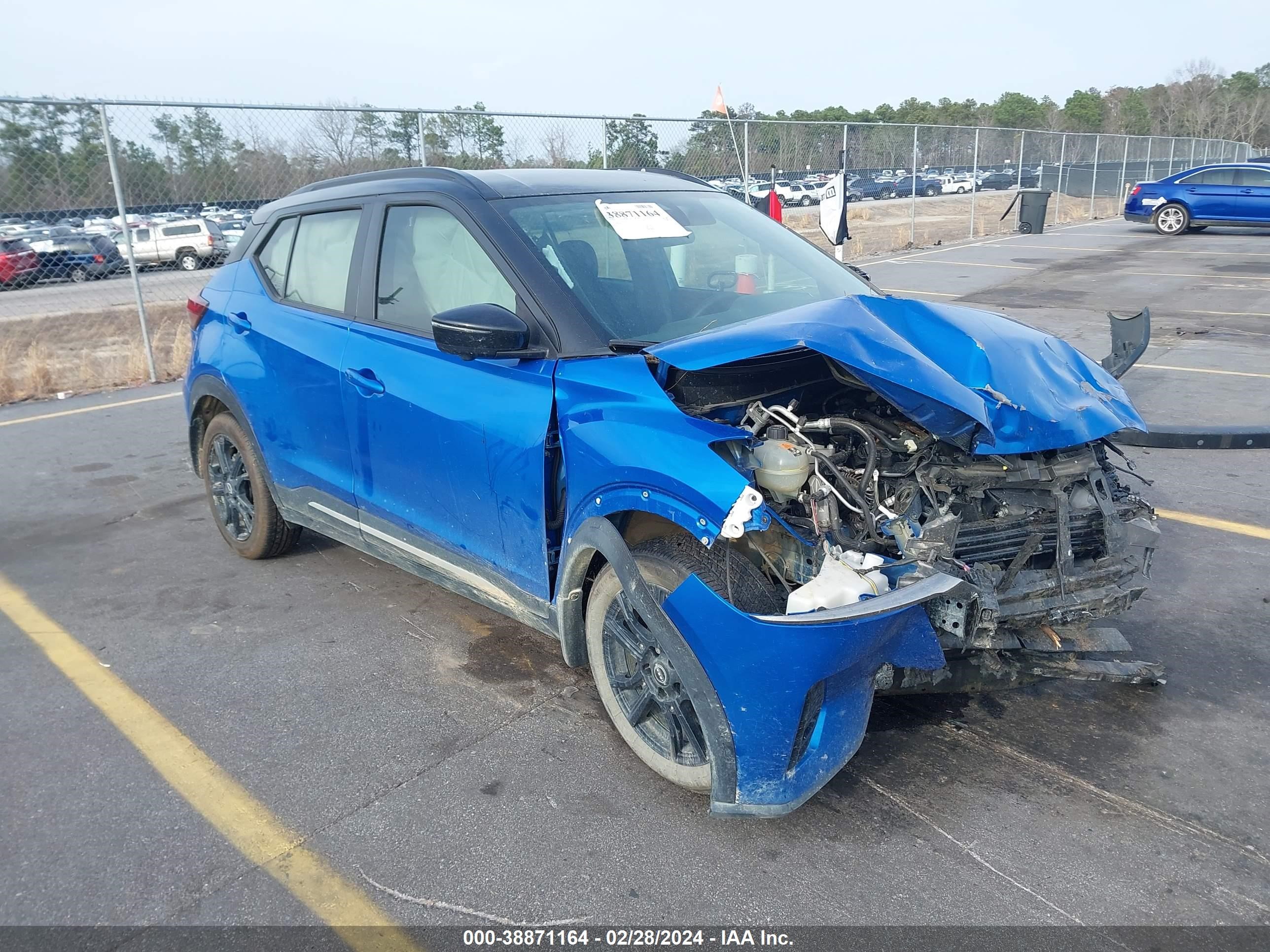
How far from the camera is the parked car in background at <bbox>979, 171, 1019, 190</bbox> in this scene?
27375 mm

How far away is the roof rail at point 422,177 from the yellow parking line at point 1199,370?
7125 millimetres

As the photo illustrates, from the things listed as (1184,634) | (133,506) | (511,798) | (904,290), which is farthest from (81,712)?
(904,290)

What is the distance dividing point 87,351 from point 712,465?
469 inches

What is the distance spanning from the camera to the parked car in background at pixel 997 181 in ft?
89.8

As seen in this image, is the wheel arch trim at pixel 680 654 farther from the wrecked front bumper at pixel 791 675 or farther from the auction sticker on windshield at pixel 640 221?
the auction sticker on windshield at pixel 640 221

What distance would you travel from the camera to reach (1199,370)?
344 inches

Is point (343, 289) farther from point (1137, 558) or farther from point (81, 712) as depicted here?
point (1137, 558)

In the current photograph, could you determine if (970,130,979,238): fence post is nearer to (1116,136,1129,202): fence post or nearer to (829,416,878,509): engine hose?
(1116,136,1129,202): fence post

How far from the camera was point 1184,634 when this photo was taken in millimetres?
3932

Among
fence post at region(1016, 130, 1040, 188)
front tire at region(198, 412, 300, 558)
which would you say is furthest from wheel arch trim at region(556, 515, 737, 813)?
fence post at region(1016, 130, 1040, 188)

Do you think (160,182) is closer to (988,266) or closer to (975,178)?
(988,266)

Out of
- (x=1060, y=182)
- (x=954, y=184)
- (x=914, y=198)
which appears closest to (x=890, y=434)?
(x=914, y=198)

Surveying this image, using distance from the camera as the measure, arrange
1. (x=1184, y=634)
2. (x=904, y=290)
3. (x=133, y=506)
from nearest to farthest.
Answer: (x=1184, y=634), (x=133, y=506), (x=904, y=290)

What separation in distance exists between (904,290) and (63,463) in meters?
11.0
